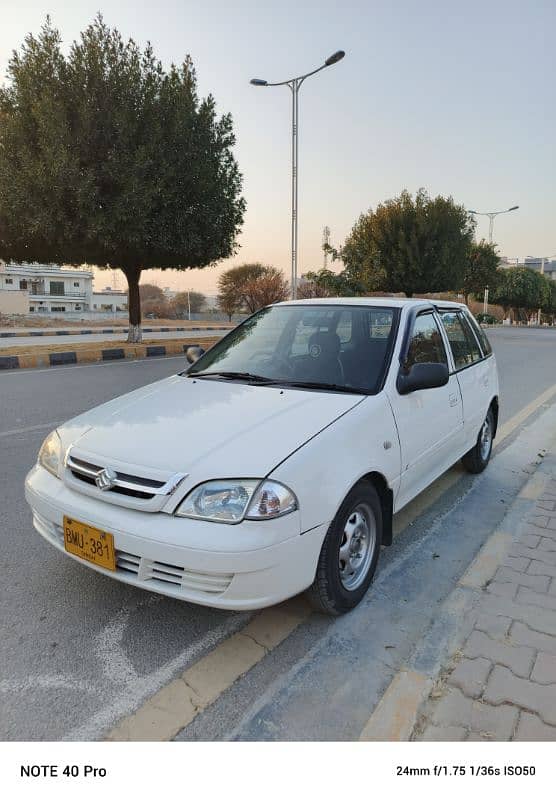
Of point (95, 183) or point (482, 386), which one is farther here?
point (95, 183)

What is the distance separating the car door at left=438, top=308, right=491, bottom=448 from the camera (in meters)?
4.18

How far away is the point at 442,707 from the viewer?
2.09m

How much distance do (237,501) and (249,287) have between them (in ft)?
161

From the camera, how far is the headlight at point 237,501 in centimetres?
222

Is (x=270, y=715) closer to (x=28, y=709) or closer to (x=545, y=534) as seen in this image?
(x=28, y=709)

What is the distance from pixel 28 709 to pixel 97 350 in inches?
497

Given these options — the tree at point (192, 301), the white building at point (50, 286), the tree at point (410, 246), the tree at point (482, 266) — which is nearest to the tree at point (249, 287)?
the tree at point (482, 266)

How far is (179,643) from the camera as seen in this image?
2.47 metres

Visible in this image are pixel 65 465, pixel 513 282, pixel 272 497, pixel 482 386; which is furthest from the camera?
pixel 513 282

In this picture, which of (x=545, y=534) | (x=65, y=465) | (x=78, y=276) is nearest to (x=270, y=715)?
(x=65, y=465)

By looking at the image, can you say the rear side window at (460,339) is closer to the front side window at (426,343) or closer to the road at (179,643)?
the front side window at (426,343)

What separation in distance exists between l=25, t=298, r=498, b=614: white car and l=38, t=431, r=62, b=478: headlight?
1 cm

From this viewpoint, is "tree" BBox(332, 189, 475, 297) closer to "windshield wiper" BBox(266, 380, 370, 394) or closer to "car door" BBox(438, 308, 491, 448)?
"car door" BBox(438, 308, 491, 448)

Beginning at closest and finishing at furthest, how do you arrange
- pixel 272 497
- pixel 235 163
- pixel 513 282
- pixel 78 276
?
pixel 272 497
pixel 235 163
pixel 513 282
pixel 78 276
